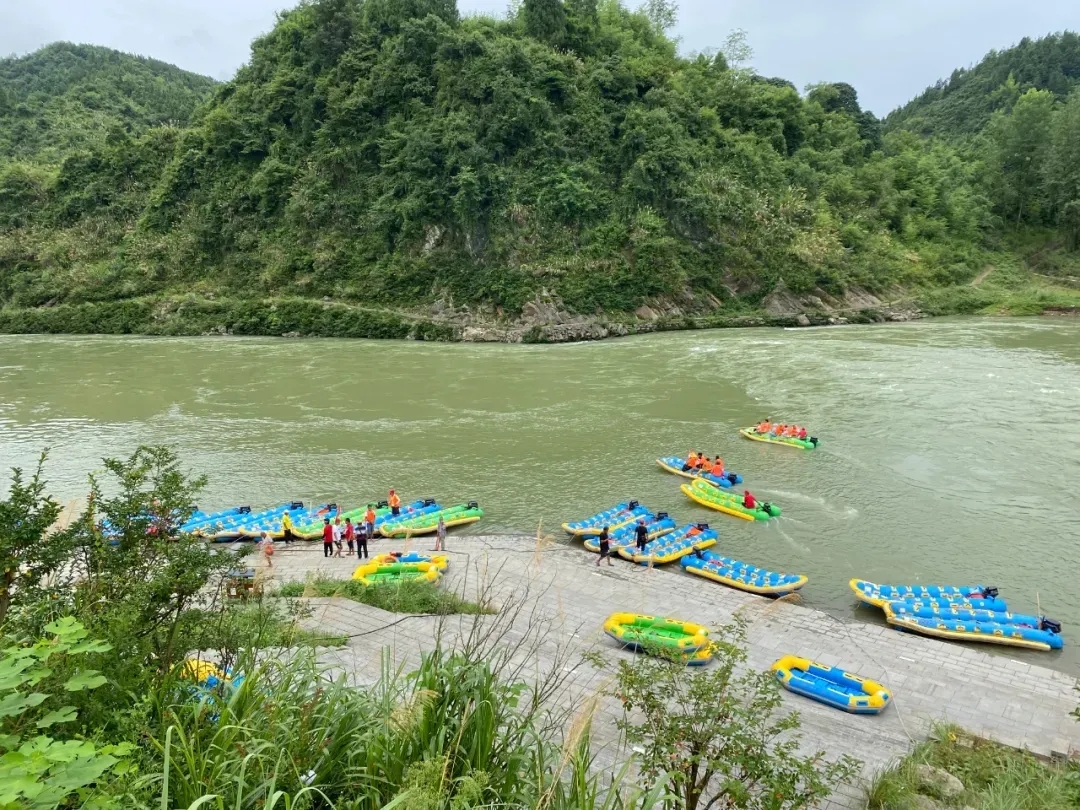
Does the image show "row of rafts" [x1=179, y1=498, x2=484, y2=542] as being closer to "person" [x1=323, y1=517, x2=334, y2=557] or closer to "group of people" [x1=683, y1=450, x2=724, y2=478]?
"person" [x1=323, y1=517, x2=334, y2=557]

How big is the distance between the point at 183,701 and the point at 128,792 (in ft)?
4.82

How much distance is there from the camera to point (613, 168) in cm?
5675

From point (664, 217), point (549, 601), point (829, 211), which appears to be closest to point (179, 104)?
point (664, 217)

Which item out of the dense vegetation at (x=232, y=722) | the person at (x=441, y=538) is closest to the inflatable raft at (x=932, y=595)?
the person at (x=441, y=538)

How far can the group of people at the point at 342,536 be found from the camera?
49.0ft

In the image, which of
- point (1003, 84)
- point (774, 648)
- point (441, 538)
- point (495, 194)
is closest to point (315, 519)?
point (441, 538)

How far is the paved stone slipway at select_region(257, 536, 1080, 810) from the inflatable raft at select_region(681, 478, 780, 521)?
3.55m

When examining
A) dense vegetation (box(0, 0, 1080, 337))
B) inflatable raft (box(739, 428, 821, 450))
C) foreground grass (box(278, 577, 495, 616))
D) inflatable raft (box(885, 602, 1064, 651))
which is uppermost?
dense vegetation (box(0, 0, 1080, 337))

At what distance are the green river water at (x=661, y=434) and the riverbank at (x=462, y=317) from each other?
21.0 feet

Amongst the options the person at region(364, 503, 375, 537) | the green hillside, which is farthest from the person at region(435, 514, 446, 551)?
the green hillside

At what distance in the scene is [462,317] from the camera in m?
49.0

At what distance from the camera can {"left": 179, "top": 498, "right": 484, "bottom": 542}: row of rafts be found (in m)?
16.2

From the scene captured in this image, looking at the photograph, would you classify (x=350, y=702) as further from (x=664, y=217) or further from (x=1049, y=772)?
(x=664, y=217)

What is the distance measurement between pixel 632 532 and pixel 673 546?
1063 mm
